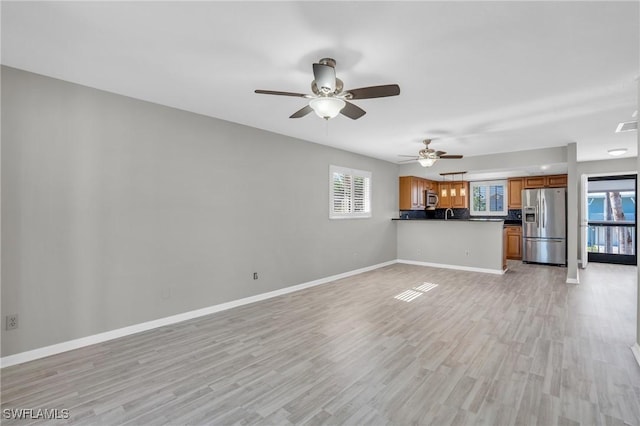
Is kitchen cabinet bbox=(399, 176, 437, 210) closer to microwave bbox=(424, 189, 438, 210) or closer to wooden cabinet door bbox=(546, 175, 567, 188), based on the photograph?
microwave bbox=(424, 189, 438, 210)

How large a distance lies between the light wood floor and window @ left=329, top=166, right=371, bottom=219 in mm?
2333

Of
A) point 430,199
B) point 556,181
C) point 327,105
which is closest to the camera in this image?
point 327,105

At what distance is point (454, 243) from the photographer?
22.8 ft

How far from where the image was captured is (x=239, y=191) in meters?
4.31

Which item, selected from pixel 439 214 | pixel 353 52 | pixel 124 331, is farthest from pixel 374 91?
pixel 439 214

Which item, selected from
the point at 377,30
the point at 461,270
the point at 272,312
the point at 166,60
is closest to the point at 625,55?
the point at 377,30

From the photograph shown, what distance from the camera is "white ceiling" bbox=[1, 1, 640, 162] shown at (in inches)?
76.4

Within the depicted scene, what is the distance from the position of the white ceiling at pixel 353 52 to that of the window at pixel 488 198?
515 cm

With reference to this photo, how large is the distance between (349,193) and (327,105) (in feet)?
12.6

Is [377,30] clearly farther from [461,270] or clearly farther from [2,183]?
[461,270]

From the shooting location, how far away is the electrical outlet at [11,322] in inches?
103

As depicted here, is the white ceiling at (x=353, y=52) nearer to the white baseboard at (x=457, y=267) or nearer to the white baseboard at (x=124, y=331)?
the white baseboard at (x=124, y=331)

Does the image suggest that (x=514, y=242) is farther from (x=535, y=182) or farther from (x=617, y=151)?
(x=617, y=151)

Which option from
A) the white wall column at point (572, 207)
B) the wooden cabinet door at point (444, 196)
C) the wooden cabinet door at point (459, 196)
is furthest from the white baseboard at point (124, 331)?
the wooden cabinet door at point (459, 196)
